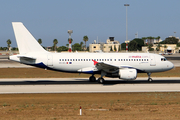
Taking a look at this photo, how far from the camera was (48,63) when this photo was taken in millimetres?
35656

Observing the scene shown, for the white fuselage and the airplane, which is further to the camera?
the white fuselage

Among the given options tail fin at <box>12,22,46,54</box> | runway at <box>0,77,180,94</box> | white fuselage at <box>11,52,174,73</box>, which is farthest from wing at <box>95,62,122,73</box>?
tail fin at <box>12,22,46,54</box>

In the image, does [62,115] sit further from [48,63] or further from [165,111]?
[48,63]

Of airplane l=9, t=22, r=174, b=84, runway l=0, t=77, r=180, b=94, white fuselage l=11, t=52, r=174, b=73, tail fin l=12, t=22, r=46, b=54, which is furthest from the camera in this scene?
tail fin l=12, t=22, r=46, b=54

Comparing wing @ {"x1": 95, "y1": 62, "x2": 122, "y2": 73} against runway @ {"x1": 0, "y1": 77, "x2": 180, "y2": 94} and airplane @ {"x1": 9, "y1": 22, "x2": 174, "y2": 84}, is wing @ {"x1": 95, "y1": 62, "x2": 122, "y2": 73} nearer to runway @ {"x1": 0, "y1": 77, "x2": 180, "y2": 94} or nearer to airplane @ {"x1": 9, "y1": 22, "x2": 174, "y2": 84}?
airplane @ {"x1": 9, "y1": 22, "x2": 174, "y2": 84}

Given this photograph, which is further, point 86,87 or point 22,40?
point 22,40

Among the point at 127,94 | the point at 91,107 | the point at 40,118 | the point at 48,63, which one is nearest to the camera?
the point at 40,118

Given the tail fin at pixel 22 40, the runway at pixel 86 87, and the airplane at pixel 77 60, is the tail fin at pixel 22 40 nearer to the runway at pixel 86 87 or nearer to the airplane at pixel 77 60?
the airplane at pixel 77 60

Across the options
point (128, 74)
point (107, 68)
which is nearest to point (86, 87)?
point (107, 68)

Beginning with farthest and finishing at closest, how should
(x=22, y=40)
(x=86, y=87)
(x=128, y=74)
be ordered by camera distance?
(x=22, y=40) < (x=128, y=74) < (x=86, y=87)

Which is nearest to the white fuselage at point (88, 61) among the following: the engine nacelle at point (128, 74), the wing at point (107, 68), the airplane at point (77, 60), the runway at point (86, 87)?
the airplane at point (77, 60)

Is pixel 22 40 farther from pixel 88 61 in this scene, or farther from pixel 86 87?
pixel 86 87

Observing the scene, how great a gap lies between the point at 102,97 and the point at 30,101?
6.64 m

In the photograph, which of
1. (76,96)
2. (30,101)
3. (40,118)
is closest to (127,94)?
(76,96)
